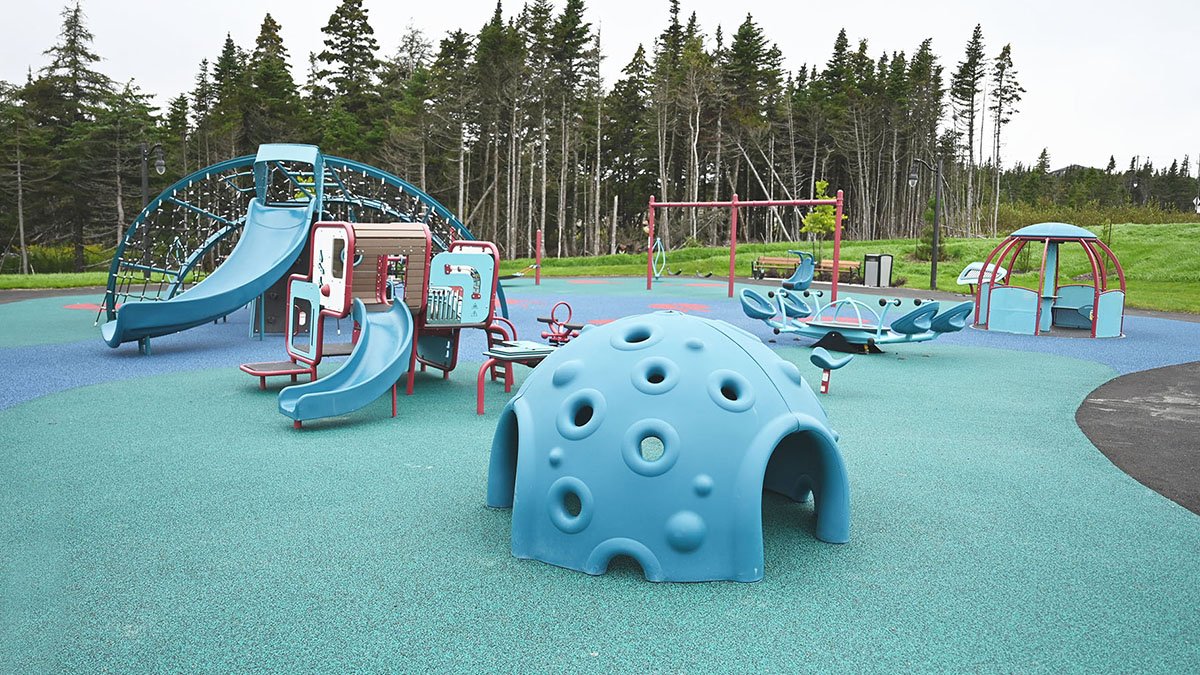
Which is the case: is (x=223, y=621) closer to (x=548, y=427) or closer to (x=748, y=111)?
(x=548, y=427)

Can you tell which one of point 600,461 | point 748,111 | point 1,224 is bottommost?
point 600,461

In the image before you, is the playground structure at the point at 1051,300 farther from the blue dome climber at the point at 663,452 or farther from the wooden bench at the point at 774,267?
the wooden bench at the point at 774,267

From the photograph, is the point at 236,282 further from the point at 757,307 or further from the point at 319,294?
the point at 757,307

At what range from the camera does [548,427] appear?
4520 millimetres

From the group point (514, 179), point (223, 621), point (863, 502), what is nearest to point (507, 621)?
point (223, 621)

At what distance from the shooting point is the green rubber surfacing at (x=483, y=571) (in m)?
3.50

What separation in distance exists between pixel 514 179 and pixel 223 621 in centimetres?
4628

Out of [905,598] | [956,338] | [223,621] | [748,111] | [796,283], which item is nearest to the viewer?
[223,621]

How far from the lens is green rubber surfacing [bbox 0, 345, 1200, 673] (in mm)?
3500

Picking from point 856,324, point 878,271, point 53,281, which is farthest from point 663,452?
point 53,281

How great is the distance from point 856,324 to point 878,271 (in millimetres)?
19543

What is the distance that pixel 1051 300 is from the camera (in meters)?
A: 18.7

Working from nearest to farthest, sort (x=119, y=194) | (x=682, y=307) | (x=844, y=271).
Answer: (x=682, y=307)
(x=844, y=271)
(x=119, y=194)

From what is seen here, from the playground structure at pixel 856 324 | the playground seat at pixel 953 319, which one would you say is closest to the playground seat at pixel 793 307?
the playground structure at pixel 856 324
